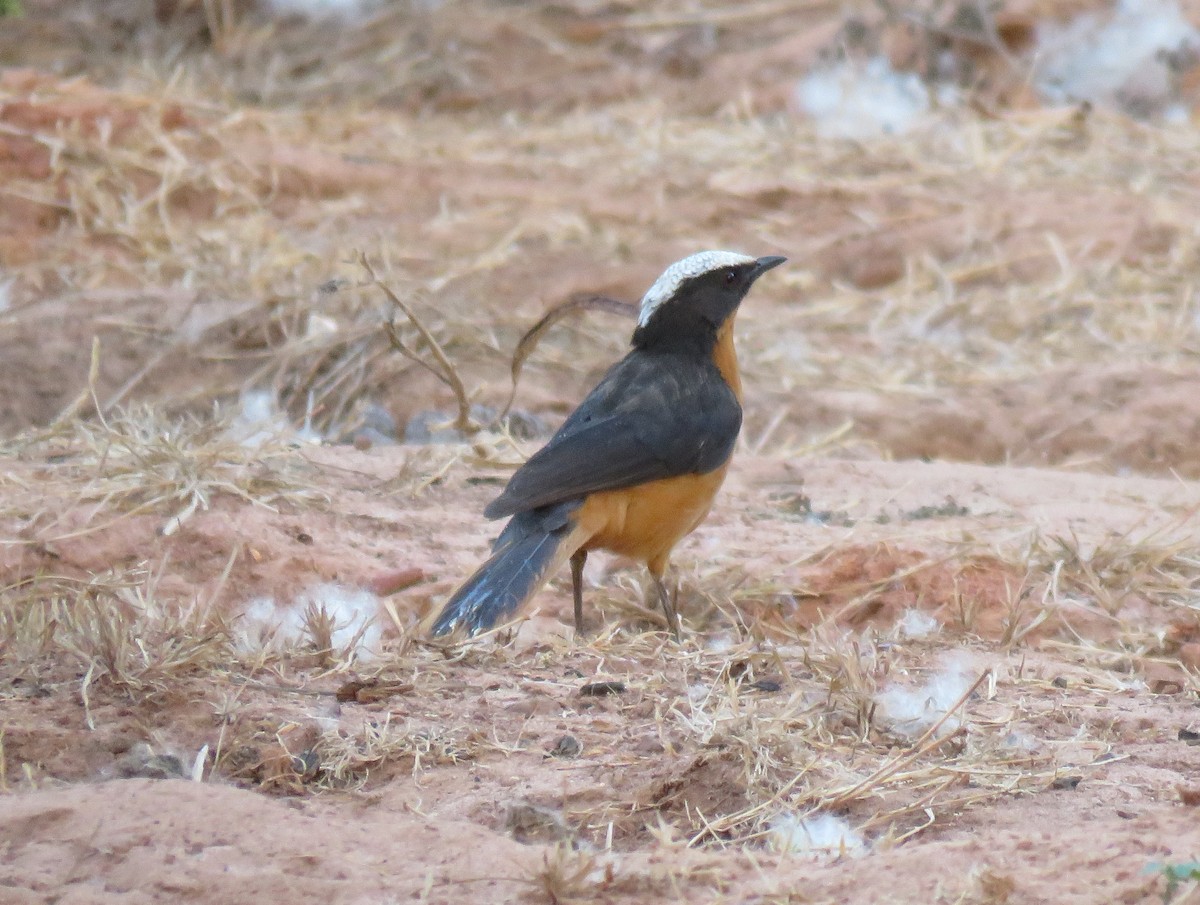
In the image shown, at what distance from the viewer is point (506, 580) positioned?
15.0ft

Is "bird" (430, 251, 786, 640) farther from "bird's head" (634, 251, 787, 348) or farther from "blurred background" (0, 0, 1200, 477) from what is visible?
"blurred background" (0, 0, 1200, 477)

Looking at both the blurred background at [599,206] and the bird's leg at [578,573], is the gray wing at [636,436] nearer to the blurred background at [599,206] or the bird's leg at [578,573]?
the bird's leg at [578,573]

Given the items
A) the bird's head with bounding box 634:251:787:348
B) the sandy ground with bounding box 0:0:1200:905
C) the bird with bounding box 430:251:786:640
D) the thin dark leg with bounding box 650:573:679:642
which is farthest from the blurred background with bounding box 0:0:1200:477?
the thin dark leg with bounding box 650:573:679:642

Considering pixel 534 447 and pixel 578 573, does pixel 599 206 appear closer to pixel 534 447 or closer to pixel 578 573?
pixel 534 447

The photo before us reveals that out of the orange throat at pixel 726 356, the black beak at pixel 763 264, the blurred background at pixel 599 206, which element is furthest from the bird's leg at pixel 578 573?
the blurred background at pixel 599 206

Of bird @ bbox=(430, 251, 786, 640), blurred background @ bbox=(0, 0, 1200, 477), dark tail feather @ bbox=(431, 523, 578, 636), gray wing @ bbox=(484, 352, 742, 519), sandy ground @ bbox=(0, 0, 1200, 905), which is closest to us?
sandy ground @ bbox=(0, 0, 1200, 905)

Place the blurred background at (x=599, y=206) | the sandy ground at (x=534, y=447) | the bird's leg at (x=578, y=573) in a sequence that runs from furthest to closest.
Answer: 1. the blurred background at (x=599, y=206)
2. the bird's leg at (x=578, y=573)
3. the sandy ground at (x=534, y=447)

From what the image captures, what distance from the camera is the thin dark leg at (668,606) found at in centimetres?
480

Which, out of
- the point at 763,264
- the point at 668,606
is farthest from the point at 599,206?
the point at 668,606

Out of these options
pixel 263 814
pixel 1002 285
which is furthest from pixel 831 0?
pixel 263 814

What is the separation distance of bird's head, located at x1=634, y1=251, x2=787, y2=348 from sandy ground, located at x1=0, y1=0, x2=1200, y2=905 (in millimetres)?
753

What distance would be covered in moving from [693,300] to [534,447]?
1.14m

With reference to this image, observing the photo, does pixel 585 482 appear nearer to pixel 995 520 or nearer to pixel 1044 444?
pixel 995 520

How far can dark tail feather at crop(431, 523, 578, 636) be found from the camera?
14.4 ft
